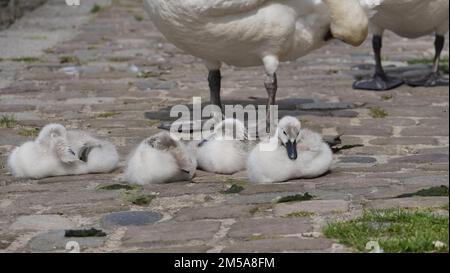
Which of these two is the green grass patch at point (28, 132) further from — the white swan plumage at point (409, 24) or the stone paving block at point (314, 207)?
the white swan plumage at point (409, 24)

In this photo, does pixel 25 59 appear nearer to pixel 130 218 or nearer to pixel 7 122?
pixel 7 122

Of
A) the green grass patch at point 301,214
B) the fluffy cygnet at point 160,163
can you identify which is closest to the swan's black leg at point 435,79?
the fluffy cygnet at point 160,163

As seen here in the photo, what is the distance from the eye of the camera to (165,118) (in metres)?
8.13

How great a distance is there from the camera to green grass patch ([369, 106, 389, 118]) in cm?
815

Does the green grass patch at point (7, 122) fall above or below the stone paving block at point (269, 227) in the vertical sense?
above

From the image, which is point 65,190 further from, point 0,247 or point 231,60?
point 231,60

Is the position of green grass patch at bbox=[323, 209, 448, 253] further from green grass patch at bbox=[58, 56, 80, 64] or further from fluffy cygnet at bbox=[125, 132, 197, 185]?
green grass patch at bbox=[58, 56, 80, 64]

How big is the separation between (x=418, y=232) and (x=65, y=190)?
Result: 2376mm

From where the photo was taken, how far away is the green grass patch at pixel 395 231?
13.6ft

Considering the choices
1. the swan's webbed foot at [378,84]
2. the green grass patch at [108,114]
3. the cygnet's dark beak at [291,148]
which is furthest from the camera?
the swan's webbed foot at [378,84]

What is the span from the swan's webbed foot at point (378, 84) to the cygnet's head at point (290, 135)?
3.78 meters

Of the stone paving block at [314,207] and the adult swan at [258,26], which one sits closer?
the stone paving block at [314,207]

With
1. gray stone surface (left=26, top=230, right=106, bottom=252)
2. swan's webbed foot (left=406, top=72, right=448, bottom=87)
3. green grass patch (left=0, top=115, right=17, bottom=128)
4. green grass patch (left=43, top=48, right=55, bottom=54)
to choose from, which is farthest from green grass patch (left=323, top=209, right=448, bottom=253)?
green grass patch (left=43, top=48, right=55, bottom=54)

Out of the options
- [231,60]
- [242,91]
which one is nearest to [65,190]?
[231,60]
